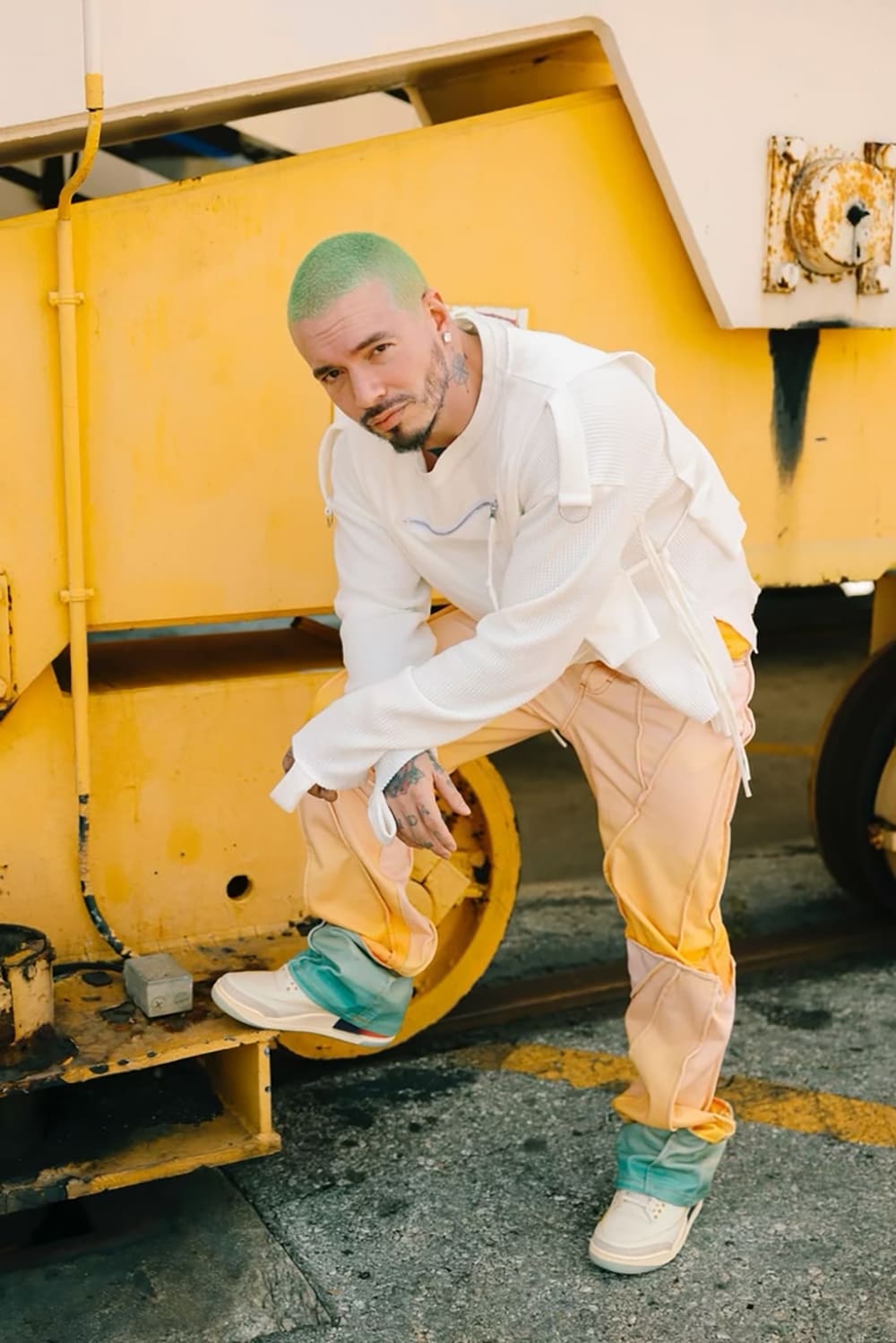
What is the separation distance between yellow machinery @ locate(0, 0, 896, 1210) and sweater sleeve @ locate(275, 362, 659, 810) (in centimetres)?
47

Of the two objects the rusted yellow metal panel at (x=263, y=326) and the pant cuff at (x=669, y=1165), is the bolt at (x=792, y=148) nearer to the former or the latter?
the rusted yellow metal panel at (x=263, y=326)

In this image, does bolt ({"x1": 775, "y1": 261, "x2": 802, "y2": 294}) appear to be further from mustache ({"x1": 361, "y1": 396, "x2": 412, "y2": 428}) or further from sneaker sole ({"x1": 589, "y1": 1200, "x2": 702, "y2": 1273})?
sneaker sole ({"x1": 589, "y1": 1200, "x2": 702, "y2": 1273})

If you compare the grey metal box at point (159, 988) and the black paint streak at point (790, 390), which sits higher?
the black paint streak at point (790, 390)

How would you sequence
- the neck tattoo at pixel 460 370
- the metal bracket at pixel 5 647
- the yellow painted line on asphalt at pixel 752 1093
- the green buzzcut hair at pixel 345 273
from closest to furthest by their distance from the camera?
the green buzzcut hair at pixel 345 273, the neck tattoo at pixel 460 370, the metal bracket at pixel 5 647, the yellow painted line on asphalt at pixel 752 1093

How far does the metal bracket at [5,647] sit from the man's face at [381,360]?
603 mm

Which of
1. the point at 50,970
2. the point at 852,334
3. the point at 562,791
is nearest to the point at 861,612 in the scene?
the point at 562,791

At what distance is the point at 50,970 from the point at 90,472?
74 centimetres

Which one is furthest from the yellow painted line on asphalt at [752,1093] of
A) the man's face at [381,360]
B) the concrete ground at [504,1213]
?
the man's face at [381,360]

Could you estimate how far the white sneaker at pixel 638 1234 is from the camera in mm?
2221

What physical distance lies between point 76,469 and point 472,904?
1111 mm

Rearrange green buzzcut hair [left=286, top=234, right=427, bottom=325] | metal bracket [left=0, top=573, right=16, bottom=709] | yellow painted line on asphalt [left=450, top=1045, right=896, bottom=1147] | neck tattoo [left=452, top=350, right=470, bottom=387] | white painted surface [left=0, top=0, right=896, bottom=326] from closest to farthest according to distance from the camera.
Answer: green buzzcut hair [left=286, top=234, right=427, bottom=325] < neck tattoo [left=452, top=350, right=470, bottom=387] < white painted surface [left=0, top=0, right=896, bottom=326] < metal bracket [left=0, top=573, right=16, bottom=709] < yellow painted line on asphalt [left=450, top=1045, right=896, bottom=1147]

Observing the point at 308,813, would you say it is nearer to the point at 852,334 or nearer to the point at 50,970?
the point at 50,970

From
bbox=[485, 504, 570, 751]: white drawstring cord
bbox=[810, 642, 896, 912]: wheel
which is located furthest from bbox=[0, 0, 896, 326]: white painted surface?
bbox=[810, 642, 896, 912]: wheel

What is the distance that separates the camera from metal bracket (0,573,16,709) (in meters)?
2.29
